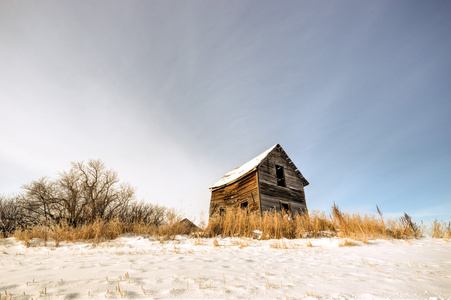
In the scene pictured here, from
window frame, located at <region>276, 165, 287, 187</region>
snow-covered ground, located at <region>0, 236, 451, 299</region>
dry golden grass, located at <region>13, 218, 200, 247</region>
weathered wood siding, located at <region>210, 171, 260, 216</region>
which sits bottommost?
snow-covered ground, located at <region>0, 236, 451, 299</region>

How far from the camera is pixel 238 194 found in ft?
48.8

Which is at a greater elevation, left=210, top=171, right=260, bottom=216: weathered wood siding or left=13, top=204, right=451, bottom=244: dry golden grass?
left=210, top=171, right=260, bottom=216: weathered wood siding

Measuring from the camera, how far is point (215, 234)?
722cm

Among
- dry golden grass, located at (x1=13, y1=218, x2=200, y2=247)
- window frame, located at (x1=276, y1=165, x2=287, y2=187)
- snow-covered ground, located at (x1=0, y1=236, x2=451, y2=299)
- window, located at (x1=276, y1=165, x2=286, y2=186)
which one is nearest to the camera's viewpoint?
snow-covered ground, located at (x1=0, y1=236, x2=451, y2=299)

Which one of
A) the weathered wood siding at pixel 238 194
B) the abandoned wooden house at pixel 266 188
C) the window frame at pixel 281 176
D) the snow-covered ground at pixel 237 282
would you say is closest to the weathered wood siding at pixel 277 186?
the abandoned wooden house at pixel 266 188

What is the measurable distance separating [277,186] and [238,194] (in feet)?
9.99

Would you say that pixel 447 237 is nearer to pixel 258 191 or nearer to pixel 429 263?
pixel 429 263

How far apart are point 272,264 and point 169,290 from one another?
6.11ft

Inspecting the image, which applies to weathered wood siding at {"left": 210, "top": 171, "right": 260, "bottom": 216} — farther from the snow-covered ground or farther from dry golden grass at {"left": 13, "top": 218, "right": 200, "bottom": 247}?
the snow-covered ground

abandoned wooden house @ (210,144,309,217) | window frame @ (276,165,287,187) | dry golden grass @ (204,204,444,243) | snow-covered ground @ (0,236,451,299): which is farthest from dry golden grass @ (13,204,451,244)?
window frame @ (276,165,287,187)

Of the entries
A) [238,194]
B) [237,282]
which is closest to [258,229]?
[237,282]

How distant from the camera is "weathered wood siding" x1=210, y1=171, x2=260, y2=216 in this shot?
13.4 meters

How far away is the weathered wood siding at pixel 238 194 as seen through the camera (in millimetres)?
13352

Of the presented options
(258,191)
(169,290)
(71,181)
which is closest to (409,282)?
(169,290)
